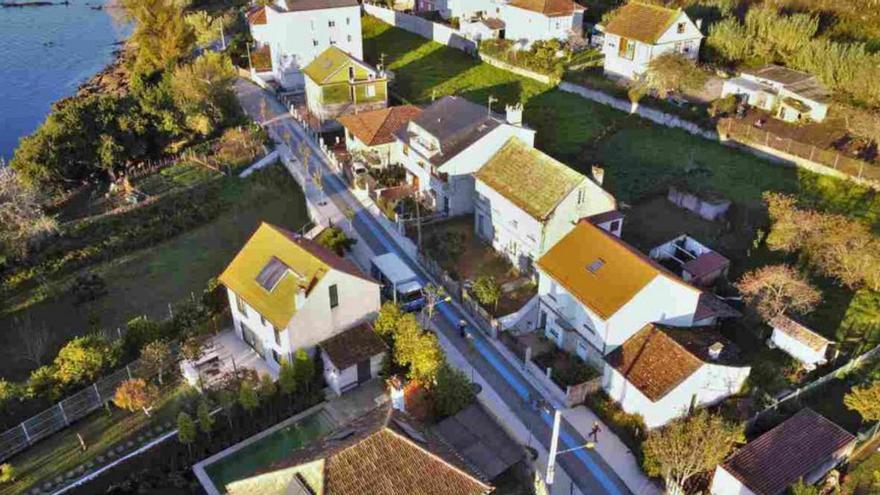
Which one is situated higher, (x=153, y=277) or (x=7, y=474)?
(x=7, y=474)

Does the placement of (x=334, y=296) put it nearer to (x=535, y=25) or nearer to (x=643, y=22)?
(x=643, y=22)

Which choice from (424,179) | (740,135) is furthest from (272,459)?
(740,135)

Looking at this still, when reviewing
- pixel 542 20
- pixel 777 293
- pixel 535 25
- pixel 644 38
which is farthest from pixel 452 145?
pixel 535 25

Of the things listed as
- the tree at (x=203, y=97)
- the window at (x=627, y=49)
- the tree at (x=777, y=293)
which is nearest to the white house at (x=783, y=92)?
the window at (x=627, y=49)

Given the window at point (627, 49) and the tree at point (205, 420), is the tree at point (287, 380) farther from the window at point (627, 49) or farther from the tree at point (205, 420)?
the window at point (627, 49)

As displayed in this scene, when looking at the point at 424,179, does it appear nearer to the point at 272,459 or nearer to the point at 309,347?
the point at 309,347

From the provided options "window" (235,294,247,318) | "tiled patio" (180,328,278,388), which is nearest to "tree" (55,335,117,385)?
"tiled patio" (180,328,278,388)
